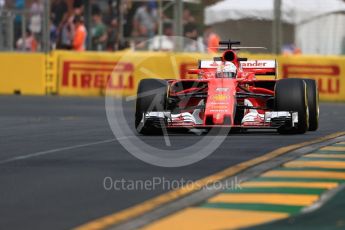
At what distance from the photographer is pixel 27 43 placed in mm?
34125

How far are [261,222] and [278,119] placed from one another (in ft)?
25.9

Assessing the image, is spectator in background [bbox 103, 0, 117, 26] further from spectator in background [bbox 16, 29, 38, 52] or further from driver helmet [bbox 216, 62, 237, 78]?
driver helmet [bbox 216, 62, 237, 78]

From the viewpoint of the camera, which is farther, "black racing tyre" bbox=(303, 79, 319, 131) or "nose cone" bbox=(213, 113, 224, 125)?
"black racing tyre" bbox=(303, 79, 319, 131)

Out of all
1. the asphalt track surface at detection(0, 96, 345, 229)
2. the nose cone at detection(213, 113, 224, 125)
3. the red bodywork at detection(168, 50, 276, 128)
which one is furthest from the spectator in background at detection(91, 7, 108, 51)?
the nose cone at detection(213, 113, 224, 125)

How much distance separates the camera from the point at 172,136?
16.4 metres

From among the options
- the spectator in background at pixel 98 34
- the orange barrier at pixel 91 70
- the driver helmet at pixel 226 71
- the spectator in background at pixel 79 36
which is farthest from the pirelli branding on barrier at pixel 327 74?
the driver helmet at pixel 226 71

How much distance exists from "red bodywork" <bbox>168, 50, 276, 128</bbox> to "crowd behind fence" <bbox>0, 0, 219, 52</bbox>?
1546cm

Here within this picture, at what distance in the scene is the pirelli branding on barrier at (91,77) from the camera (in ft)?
103

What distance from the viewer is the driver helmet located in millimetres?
16736

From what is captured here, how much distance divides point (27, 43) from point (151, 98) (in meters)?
18.2

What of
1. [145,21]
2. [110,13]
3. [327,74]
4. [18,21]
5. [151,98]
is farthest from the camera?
[110,13]

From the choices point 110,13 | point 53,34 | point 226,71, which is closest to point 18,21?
point 53,34

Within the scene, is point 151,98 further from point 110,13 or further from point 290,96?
point 110,13

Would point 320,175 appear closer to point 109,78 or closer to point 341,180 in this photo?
point 341,180
